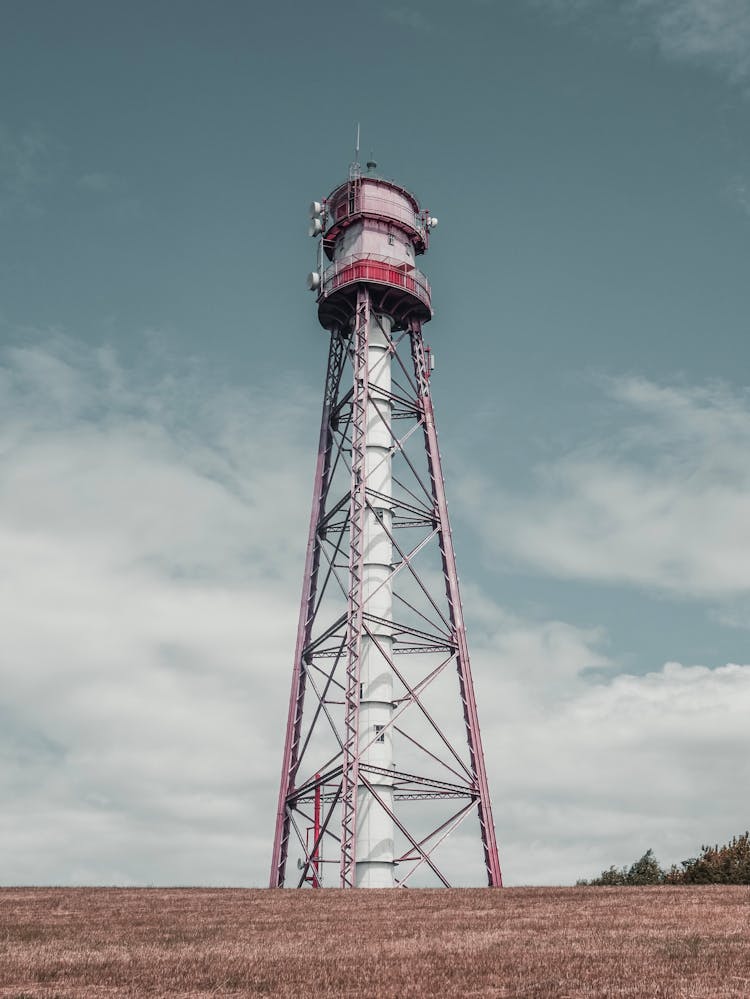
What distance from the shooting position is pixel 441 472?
52.2m

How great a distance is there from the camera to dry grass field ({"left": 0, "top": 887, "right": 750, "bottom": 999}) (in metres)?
16.7

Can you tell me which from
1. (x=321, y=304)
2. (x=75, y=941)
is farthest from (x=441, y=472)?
(x=75, y=941)

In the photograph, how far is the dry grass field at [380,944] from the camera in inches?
656

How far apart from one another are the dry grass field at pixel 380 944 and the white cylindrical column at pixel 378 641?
42.5ft

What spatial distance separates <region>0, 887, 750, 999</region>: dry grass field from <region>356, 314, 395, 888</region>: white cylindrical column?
13.0 m

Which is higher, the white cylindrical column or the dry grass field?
the white cylindrical column

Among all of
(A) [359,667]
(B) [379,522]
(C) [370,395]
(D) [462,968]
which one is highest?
(C) [370,395]

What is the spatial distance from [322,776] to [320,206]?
29215 mm

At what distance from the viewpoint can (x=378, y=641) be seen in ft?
154

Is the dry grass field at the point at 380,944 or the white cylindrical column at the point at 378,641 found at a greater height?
the white cylindrical column at the point at 378,641

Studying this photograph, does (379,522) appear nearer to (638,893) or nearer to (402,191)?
(402,191)

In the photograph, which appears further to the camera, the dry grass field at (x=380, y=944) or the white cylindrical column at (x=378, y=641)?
the white cylindrical column at (x=378, y=641)

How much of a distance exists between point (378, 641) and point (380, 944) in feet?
85.9

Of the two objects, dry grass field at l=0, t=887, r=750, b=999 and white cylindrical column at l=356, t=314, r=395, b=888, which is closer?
dry grass field at l=0, t=887, r=750, b=999
